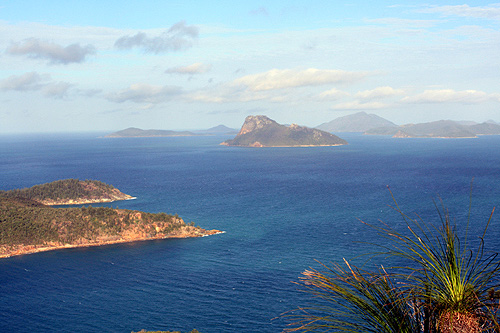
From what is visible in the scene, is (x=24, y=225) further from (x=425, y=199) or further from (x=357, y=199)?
(x=425, y=199)

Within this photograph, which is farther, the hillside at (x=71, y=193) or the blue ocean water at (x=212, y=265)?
the hillside at (x=71, y=193)

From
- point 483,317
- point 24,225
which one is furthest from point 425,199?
point 483,317

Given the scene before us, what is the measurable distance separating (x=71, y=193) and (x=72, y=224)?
172ft

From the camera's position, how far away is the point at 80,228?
102500mm

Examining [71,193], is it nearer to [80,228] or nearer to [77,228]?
[77,228]

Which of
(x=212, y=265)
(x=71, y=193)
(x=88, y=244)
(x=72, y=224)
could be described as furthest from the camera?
Answer: (x=71, y=193)

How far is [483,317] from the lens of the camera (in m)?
8.40

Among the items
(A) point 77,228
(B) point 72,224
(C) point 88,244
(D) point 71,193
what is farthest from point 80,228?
(D) point 71,193

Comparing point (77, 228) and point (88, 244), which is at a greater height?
point (77, 228)

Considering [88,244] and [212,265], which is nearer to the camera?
[212,265]

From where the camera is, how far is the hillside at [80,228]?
3814 inches

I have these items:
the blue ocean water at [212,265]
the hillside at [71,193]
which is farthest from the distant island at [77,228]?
the hillside at [71,193]

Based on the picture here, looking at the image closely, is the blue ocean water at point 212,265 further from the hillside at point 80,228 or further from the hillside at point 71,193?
the hillside at point 71,193

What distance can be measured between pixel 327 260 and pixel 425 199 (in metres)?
72.5
